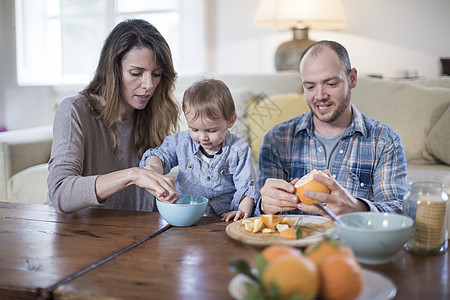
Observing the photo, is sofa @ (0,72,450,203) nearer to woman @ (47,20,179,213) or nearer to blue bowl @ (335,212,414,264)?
woman @ (47,20,179,213)

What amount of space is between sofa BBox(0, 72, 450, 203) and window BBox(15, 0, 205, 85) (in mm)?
1746

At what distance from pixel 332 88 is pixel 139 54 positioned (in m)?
0.70

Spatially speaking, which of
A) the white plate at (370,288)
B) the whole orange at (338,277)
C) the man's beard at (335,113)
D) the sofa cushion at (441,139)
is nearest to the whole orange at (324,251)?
the whole orange at (338,277)

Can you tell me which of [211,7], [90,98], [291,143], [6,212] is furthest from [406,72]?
[6,212]

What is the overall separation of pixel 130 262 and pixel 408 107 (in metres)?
2.12

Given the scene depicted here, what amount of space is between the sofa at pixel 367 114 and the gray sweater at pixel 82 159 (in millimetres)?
1015

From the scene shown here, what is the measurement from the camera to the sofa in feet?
8.89

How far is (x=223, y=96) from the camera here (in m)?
1.70

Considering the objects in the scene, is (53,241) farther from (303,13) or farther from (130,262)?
(303,13)

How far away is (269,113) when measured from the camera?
2.94 m

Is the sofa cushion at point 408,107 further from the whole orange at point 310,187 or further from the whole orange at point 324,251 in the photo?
the whole orange at point 324,251

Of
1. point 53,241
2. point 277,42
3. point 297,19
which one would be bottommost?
point 53,241

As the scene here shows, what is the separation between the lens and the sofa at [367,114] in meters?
2.71

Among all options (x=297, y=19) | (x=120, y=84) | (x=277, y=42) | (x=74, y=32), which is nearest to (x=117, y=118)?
(x=120, y=84)
